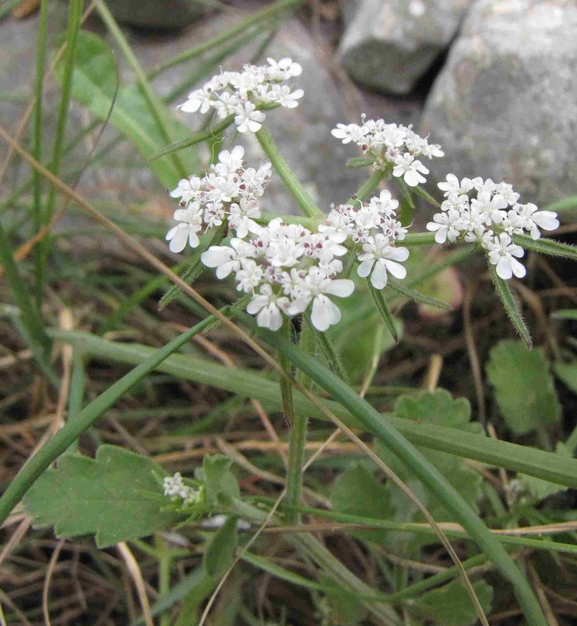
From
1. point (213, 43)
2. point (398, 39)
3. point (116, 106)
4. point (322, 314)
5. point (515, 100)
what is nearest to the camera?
point (322, 314)

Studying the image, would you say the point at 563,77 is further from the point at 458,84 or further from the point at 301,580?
the point at 301,580

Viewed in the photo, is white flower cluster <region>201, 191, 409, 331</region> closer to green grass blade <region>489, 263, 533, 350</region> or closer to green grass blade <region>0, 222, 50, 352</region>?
green grass blade <region>489, 263, 533, 350</region>

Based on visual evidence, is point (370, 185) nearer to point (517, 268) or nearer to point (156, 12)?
point (517, 268)

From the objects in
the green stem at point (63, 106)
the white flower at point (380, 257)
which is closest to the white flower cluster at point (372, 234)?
the white flower at point (380, 257)

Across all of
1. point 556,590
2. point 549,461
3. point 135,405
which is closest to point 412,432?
point 549,461

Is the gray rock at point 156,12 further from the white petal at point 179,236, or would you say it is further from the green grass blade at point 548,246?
the green grass blade at point 548,246

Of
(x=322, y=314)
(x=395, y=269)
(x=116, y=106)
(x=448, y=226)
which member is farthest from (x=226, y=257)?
(x=116, y=106)
